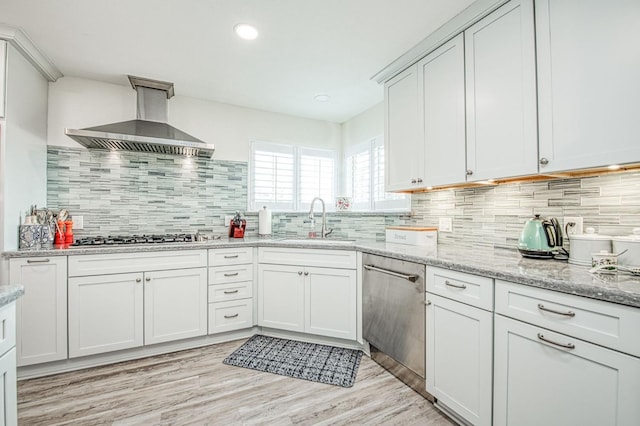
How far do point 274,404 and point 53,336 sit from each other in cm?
175

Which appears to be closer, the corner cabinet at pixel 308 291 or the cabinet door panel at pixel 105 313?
the cabinet door panel at pixel 105 313

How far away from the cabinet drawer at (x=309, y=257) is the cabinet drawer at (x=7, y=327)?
73.8 inches

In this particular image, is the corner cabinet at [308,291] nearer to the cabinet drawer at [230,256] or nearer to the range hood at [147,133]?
the cabinet drawer at [230,256]

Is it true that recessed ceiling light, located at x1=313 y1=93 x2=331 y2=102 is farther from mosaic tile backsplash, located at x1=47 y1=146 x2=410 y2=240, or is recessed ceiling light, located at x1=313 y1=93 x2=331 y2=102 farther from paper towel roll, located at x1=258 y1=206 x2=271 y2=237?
paper towel roll, located at x1=258 y1=206 x2=271 y2=237

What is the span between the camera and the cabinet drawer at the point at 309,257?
253 centimetres

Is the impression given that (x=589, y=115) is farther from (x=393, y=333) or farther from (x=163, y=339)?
(x=163, y=339)

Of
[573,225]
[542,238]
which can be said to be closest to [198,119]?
[542,238]

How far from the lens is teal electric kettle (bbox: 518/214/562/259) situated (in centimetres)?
161

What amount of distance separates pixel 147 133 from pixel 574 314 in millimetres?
3134

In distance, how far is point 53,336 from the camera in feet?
7.07

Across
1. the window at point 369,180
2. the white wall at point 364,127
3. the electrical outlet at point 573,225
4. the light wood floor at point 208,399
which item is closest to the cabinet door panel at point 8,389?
the light wood floor at point 208,399

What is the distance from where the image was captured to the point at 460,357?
5.08ft

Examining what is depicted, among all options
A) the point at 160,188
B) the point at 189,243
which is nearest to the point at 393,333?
the point at 189,243

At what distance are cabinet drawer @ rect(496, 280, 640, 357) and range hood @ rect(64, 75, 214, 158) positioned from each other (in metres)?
2.59
